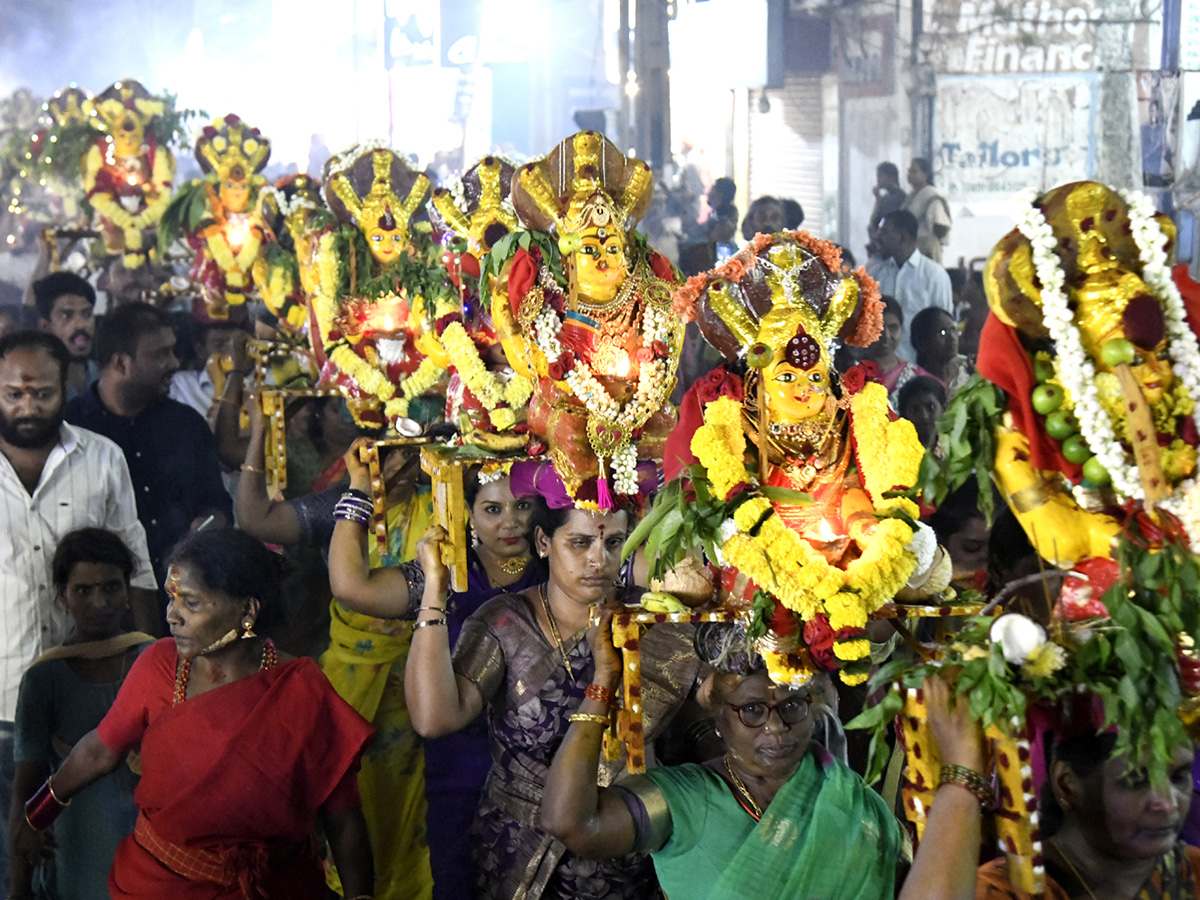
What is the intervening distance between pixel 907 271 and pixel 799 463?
454 centimetres

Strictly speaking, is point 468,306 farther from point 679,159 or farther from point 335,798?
point 679,159

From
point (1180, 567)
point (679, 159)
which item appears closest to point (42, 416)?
point (1180, 567)

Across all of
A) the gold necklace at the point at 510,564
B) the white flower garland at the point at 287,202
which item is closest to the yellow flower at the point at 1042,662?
the gold necklace at the point at 510,564

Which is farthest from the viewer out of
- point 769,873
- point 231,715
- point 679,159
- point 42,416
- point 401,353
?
point 679,159

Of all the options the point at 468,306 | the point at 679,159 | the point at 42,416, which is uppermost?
the point at 679,159

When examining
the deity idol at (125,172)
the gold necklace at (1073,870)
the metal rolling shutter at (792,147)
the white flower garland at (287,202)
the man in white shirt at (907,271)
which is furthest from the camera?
the metal rolling shutter at (792,147)

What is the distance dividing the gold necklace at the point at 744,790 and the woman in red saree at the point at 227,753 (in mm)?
895

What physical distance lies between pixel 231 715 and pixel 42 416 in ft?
5.52

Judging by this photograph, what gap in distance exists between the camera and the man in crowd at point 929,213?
24.4 feet

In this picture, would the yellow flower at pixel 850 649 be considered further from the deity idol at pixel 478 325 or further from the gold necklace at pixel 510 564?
the deity idol at pixel 478 325

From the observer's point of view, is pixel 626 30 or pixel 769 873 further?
pixel 626 30

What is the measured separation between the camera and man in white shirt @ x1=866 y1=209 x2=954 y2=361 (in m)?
6.74

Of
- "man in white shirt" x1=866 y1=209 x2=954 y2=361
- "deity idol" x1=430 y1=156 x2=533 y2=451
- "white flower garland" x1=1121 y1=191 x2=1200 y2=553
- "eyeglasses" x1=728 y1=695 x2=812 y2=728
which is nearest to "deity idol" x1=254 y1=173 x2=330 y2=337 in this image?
"deity idol" x1=430 y1=156 x2=533 y2=451

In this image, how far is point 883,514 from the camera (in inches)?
95.9
